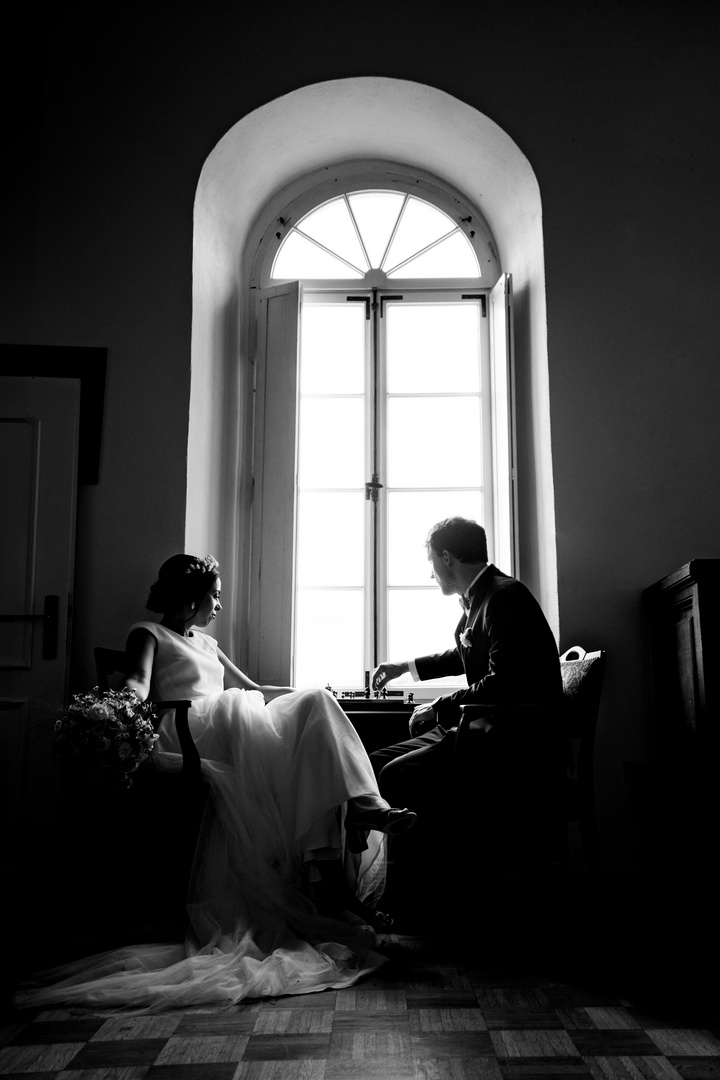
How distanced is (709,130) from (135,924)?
4.25 m

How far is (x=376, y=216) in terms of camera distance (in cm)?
499

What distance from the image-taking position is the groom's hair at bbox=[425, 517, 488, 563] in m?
3.43

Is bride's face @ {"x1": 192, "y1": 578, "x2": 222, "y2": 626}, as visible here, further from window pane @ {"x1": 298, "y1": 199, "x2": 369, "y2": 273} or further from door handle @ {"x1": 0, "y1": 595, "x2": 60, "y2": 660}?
window pane @ {"x1": 298, "y1": 199, "x2": 369, "y2": 273}

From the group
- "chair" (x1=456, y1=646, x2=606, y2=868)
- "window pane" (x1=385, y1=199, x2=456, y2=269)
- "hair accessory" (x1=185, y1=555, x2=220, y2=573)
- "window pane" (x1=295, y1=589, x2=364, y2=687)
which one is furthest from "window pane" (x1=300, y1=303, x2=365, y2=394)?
"chair" (x1=456, y1=646, x2=606, y2=868)

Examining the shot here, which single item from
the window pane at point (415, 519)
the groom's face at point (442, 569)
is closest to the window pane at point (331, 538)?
the window pane at point (415, 519)

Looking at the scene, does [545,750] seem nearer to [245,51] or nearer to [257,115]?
[257,115]

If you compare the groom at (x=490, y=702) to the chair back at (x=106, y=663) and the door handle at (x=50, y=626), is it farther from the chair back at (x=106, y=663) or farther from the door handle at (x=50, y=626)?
the door handle at (x=50, y=626)

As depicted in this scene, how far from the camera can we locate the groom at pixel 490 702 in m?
2.94

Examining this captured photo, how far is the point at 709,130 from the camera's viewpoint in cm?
429

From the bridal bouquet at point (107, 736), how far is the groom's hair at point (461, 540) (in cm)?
129

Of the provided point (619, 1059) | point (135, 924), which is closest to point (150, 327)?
point (135, 924)

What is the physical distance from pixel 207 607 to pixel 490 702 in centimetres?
122

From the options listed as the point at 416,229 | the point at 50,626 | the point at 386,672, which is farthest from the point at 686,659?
the point at 416,229

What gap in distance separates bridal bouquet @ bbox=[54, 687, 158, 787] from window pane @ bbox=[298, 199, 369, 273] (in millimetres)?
3004
